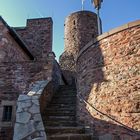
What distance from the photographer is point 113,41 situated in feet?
19.3

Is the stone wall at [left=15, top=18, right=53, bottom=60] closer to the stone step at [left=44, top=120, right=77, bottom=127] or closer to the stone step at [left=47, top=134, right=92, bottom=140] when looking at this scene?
the stone step at [left=44, top=120, right=77, bottom=127]

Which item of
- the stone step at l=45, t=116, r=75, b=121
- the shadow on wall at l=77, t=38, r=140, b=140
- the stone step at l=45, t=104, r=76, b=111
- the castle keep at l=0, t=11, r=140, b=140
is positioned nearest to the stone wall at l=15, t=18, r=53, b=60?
the castle keep at l=0, t=11, r=140, b=140

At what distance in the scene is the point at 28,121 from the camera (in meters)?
Result: 4.88

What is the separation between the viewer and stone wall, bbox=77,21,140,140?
17.0 feet

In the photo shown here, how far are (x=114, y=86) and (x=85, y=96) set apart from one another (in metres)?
1.19

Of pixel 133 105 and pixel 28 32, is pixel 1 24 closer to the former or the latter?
pixel 28 32

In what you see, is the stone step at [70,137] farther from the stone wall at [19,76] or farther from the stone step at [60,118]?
the stone wall at [19,76]

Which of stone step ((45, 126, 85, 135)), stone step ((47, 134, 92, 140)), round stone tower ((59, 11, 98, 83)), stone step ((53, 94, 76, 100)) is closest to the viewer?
stone step ((47, 134, 92, 140))

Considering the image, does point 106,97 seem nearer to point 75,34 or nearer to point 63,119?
point 63,119

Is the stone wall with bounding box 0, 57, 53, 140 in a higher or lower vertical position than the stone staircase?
higher

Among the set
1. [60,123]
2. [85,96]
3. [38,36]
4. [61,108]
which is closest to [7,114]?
[61,108]

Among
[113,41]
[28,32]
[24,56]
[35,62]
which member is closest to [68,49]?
[28,32]

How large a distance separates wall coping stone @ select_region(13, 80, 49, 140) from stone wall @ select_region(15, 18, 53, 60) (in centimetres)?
669

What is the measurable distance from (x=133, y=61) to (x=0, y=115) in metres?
5.36
